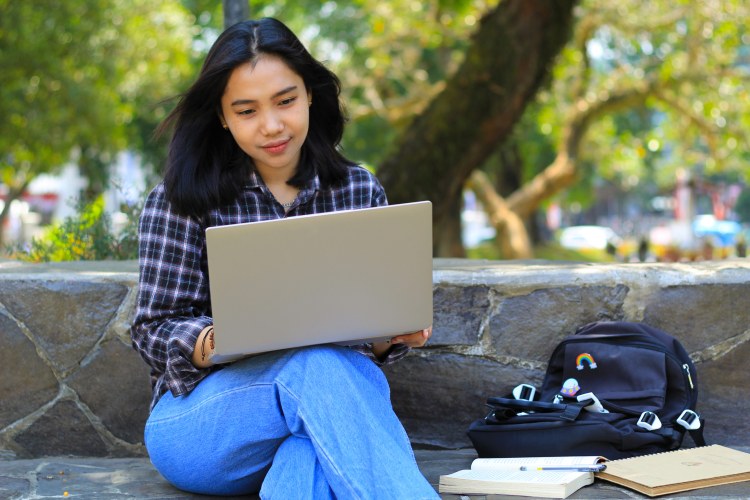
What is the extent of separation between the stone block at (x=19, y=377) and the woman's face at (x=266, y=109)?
1091 mm

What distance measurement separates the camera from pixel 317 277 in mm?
2172

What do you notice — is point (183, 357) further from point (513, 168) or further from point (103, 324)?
point (513, 168)

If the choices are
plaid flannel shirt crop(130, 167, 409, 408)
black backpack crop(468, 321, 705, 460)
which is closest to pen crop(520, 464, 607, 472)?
black backpack crop(468, 321, 705, 460)

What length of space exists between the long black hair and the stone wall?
0.70 meters

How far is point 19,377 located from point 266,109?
1.31m

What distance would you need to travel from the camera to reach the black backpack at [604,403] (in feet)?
8.98

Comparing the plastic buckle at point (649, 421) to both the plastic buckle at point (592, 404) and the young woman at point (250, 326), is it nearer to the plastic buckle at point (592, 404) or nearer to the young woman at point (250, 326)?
the plastic buckle at point (592, 404)

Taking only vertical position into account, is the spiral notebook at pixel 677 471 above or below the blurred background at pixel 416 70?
below

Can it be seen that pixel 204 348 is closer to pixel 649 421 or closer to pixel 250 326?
pixel 250 326

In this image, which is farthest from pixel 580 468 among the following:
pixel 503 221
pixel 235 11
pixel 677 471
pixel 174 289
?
pixel 503 221

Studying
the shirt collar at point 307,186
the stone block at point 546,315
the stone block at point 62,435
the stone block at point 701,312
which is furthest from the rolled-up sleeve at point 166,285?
the stone block at point 701,312

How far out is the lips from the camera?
2.57 meters

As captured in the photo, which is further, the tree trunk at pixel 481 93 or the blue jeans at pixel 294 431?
the tree trunk at pixel 481 93

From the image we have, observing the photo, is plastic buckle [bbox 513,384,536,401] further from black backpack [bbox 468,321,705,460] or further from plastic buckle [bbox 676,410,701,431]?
plastic buckle [bbox 676,410,701,431]
